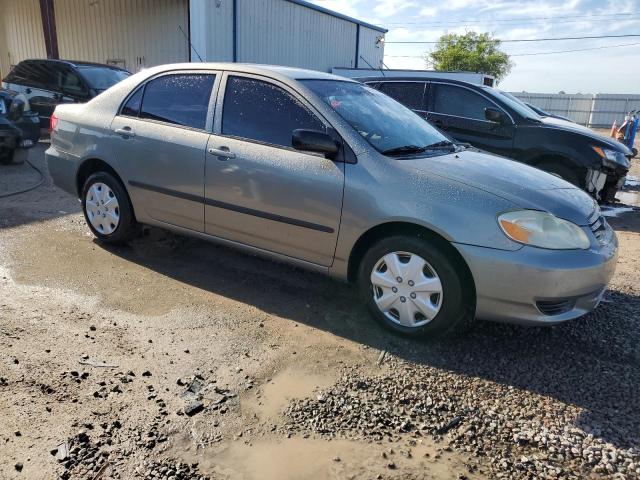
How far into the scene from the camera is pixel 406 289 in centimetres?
331

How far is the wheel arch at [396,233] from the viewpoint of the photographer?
10.5 ft

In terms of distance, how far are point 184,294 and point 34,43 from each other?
20042 millimetres

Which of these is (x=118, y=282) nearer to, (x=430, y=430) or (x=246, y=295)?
(x=246, y=295)

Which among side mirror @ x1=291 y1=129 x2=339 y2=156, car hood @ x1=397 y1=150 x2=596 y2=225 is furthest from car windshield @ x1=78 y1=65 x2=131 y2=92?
car hood @ x1=397 y1=150 x2=596 y2=225

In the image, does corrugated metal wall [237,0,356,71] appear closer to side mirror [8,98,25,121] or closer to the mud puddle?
side mirror [8,98,25,121]

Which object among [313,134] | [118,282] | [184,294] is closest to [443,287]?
[313,134]

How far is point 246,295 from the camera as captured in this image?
13.3ft

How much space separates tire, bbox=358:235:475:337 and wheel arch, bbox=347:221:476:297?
1 centimetres

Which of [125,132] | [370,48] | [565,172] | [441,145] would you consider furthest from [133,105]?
[370,48]

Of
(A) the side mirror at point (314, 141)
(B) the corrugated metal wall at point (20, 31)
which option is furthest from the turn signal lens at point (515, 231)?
(B) the corrugated metal wall at point (20, 31)

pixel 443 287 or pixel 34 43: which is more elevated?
pixel 34 43

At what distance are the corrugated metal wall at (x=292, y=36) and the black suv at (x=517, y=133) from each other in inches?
395

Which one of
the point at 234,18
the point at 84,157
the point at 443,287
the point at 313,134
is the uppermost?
the point at 234,18

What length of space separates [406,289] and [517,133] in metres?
4.70
